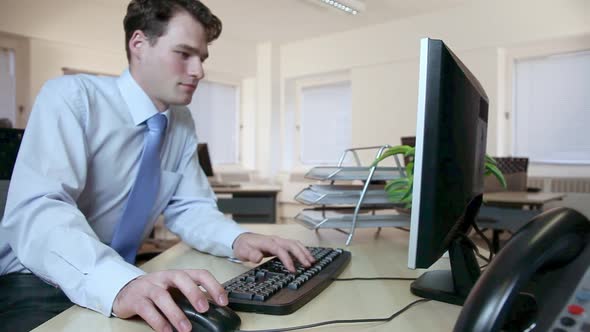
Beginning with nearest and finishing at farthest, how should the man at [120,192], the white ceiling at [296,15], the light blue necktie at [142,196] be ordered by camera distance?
the man at [120,192] < the light blue necktie at [142,196] < the white ceiling at [296,15]

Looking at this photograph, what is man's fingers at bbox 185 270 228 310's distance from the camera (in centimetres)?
55

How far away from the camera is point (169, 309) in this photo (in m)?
0.51

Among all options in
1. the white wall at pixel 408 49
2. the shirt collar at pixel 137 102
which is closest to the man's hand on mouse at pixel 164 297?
the shirt collar at pixel 137 102

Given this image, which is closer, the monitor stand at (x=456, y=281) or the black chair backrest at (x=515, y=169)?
the monitor stand at (x=456, y=281)

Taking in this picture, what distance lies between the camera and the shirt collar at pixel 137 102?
1.00 metres

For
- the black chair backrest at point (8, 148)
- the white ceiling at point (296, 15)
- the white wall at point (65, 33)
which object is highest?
the white ceiling at point (296, 15)

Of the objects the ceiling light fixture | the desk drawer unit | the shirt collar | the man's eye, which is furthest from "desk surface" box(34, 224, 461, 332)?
the ceiling light fixture

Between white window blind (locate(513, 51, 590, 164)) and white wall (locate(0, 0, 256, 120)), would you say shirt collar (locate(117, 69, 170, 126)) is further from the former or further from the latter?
white window blind (locate(513, 51, 590, 164))

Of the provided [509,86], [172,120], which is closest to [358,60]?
[509,86]

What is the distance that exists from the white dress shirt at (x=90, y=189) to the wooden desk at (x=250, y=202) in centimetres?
258

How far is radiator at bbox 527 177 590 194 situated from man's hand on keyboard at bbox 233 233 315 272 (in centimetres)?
385

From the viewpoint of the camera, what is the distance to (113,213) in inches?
40.1

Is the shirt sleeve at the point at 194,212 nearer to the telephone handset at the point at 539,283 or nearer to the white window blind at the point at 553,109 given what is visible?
the telephone handset at the point at 539,283

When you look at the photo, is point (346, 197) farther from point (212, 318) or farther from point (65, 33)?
point (65, 33)
